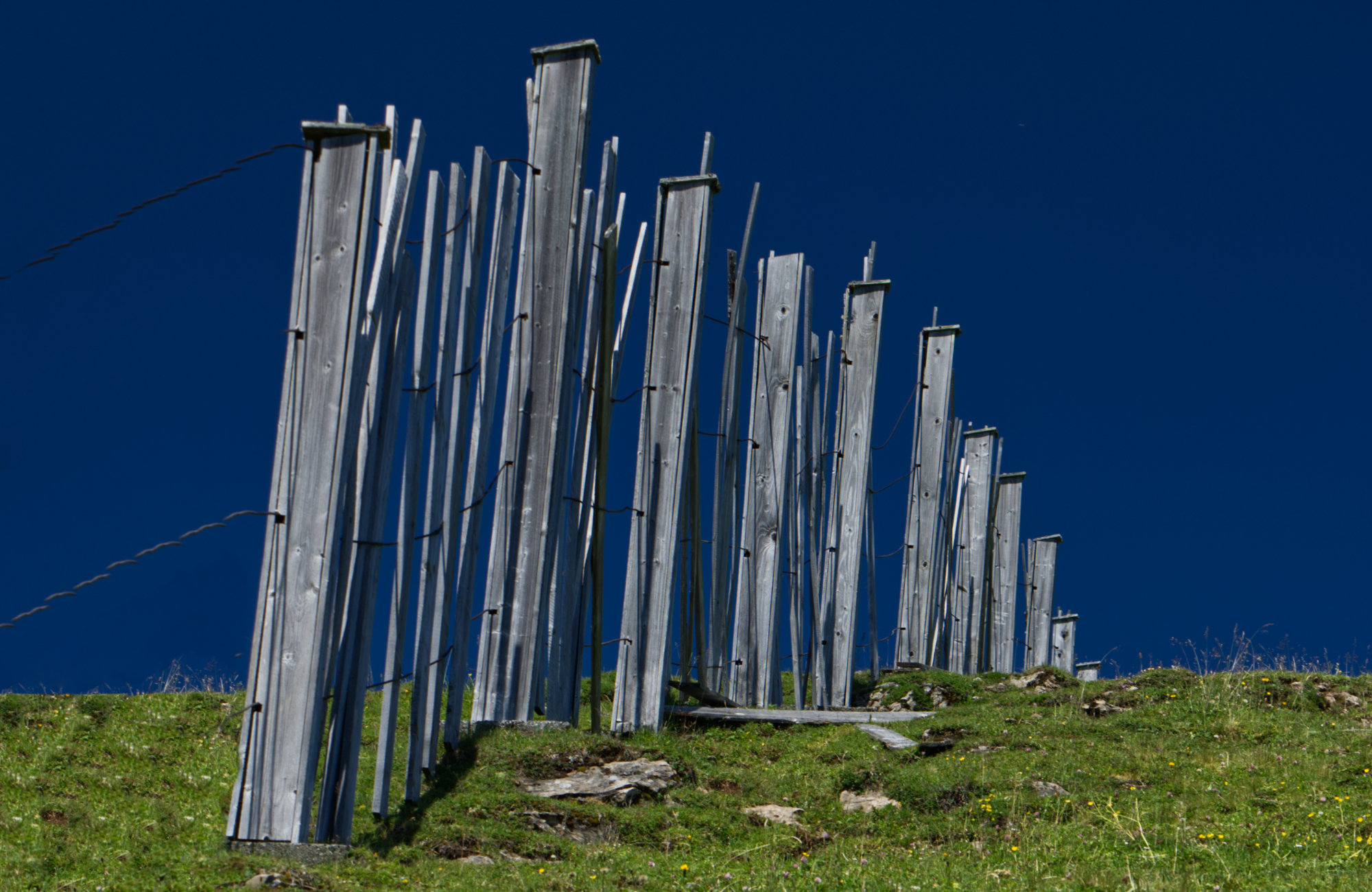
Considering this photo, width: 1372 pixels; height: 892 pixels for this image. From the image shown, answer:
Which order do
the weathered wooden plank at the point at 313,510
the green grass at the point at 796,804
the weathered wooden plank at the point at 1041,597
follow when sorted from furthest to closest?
the weathered wooden plank at the point at 1041,597, the green grass at the point at 796,804, the weathered wooden plank at the point at 313,510

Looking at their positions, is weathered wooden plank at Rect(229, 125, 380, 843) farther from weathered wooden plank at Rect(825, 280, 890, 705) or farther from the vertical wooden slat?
weathered wooden plank at Rect(825, 280, 890, 705)

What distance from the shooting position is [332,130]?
19.3 feet

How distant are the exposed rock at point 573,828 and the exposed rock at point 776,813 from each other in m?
0.94

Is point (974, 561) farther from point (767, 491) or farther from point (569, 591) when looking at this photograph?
point (569, 591)

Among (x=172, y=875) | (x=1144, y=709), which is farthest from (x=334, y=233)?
(x=1144, y=709)

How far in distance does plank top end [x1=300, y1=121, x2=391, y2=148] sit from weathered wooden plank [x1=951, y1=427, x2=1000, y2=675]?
9665mm

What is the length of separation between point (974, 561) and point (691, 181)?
6677mm

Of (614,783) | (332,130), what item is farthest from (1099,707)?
(332,130)

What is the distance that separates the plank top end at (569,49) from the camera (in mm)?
8656

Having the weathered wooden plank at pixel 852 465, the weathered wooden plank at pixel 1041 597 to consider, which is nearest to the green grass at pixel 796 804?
the weathered wooden plank at pixel 852 465

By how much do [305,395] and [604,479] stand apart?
3.28m

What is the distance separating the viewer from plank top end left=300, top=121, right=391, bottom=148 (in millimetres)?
5855

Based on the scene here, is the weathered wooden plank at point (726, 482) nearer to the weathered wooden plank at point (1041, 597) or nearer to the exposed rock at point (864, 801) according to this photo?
the exposed rock at point (864, 801)

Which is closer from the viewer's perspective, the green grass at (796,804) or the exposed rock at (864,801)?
the green grass at (796,804)
